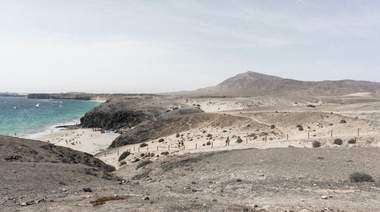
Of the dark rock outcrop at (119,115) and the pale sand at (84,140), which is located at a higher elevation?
the dark rock outcrop at (119,115)

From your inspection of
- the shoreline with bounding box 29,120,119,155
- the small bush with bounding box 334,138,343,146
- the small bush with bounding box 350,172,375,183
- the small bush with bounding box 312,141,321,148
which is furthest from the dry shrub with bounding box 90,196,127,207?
the shoreline with bounding box 29,120,119,155

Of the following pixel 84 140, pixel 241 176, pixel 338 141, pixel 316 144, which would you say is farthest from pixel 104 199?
pixel 84 140

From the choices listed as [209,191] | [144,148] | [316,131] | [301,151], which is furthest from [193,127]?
[209,191]

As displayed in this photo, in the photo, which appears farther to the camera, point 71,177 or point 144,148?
point 144,148

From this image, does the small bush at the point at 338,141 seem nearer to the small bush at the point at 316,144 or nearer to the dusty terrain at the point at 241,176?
the dusty terrain at the point at 241,176

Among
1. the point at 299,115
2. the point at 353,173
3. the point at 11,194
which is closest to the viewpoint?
the point at 11,194

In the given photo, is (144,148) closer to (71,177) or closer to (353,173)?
(71,177)

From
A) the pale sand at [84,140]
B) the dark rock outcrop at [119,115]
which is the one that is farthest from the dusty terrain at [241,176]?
the dark rock outcrop at [119,115]

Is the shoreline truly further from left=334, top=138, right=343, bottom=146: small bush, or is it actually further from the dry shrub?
the dry shrub
